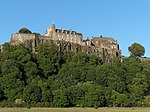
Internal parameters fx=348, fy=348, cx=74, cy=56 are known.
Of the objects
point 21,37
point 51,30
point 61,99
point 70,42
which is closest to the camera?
point 61,99

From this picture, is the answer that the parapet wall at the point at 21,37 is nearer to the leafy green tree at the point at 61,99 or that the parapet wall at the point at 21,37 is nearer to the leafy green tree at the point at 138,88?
the leafy green tree at the point at 61,99

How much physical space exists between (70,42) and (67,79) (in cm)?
2778

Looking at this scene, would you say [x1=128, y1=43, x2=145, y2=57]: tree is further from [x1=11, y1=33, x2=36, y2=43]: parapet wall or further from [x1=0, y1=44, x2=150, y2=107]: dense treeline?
[x1=11, y1=33, x2=36, y2=43]: parapet wall

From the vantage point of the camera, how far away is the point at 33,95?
84750 millimetres

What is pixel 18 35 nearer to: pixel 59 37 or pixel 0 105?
pixel 59 37

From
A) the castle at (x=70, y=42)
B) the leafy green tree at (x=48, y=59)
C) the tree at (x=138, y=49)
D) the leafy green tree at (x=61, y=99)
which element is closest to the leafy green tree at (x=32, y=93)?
the leafy green tree at (x=61, y=99)

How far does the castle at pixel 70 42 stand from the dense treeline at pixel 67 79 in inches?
168

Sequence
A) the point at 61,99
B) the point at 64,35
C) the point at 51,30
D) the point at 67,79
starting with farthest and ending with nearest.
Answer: the point at 64,35
the point at 51,30
the point at 67,79
the point at 61,99

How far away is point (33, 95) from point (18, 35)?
37.6 m

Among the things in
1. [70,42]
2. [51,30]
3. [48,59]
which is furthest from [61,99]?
[51,30]

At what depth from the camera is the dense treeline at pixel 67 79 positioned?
3376 inches

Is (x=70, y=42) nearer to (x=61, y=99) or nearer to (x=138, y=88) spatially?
(x=138, y=88)

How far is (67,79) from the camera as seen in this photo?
9700 centimetres

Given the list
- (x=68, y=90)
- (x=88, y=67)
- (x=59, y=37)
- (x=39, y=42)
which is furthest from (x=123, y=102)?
(x=59, y=37)
